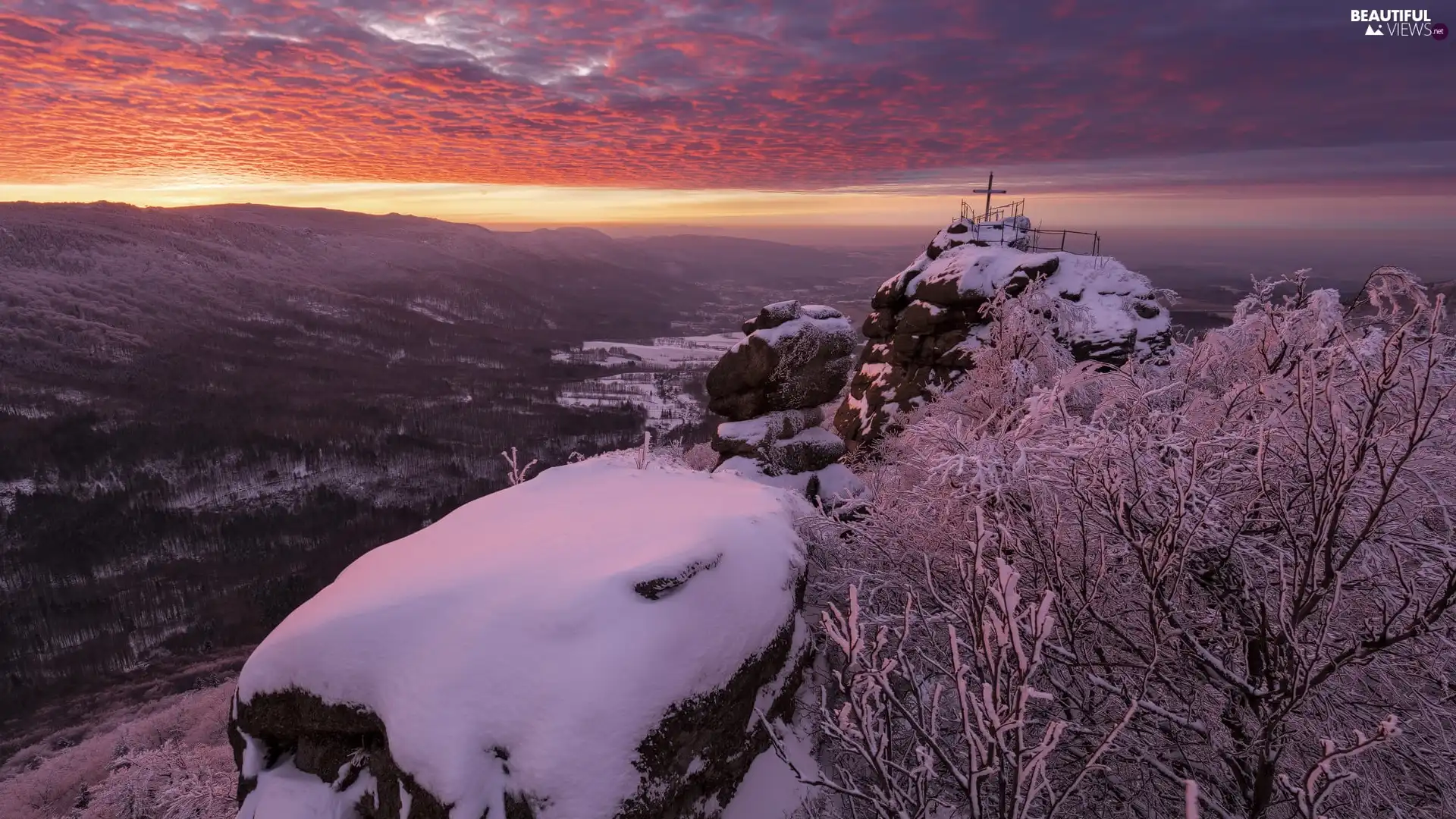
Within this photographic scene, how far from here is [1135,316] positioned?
22.5 meters

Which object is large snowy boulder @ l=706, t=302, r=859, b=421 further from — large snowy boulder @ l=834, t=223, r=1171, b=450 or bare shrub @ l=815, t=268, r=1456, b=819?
bare shrub @ l=815, t=268, r=1456, b=819

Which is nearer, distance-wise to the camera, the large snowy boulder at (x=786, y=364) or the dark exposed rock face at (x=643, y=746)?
the dark exposed rock face at (x=643, y=746)

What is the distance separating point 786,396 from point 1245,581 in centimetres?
1675

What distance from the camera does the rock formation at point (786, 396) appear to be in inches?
861

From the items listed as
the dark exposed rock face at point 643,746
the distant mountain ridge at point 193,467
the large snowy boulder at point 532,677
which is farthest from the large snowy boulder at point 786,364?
the distant mountain ridge at point 193,467

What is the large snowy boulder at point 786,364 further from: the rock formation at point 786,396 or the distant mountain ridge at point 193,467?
the distant mountain ridge at point 193,467

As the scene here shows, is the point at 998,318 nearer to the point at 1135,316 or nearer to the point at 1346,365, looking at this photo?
the point at 1135,316

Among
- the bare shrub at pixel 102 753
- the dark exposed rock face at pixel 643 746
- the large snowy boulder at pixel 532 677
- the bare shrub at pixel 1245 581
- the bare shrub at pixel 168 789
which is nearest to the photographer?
the bare shrub at pixel 1245 581

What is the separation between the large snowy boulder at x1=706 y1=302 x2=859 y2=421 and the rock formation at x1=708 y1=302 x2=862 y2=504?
0.03 m

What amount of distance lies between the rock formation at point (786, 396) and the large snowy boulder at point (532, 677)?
39.9ft

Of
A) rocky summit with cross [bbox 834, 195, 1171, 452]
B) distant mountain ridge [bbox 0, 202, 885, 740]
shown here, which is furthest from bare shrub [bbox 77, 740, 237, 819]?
distant mountain ridge [bbox 0, 202, 885, 740]

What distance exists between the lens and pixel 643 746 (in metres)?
6.63

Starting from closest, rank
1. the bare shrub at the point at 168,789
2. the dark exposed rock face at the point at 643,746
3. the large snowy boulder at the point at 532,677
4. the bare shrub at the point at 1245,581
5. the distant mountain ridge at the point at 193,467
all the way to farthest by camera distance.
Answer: the bare shrub at the point at 1245,581 < the large snowy boulder at the point at 532,677 < the dark exposed rock face at the point at 643,746 < the bare shrub at the point at 168,789 < the distant mountain ridge at the point at 193,467

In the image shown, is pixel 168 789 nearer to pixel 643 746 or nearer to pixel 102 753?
pixel 643 746
